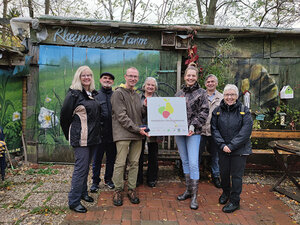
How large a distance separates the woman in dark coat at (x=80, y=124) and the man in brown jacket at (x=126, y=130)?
306 millimetres

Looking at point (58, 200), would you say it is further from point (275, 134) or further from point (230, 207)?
point (275, 134)

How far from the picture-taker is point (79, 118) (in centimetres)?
297

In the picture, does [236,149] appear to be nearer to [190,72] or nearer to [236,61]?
[190,72]

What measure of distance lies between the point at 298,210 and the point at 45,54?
604 cm

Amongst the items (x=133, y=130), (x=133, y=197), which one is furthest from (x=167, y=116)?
(x=133, y=197)

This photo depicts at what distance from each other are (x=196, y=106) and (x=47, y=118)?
3.79m

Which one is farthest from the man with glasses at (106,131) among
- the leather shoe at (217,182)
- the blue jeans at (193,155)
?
the leather shoe at (217,182)

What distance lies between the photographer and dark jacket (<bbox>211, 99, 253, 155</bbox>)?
10.2ft

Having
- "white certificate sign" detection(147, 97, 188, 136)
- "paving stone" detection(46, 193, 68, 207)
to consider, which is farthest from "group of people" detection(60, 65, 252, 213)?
"paving stone" detection(46, 193, 68, 207)

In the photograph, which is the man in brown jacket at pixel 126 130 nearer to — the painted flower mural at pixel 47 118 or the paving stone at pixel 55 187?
the paving stone at pixel 55 187

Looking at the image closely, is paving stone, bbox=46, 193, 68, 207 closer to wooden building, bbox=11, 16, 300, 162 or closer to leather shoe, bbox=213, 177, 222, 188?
wooden building, bbox=11, 16, 300, 162

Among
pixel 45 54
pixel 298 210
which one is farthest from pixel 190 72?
pixel 45 54

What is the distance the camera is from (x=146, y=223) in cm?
284

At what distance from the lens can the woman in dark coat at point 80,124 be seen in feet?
9.68
